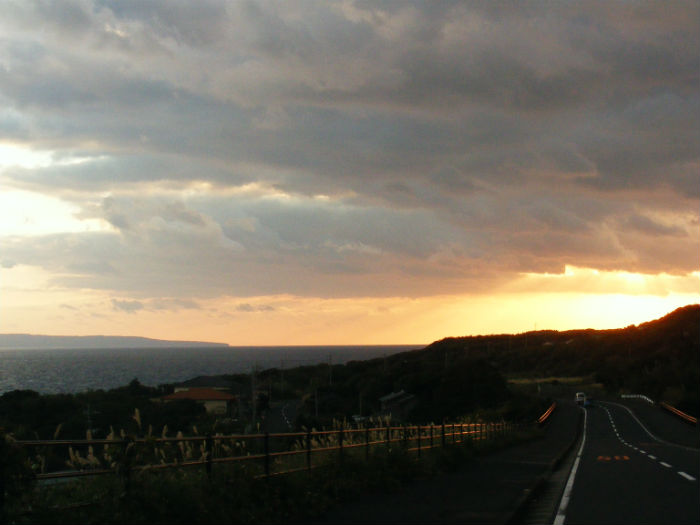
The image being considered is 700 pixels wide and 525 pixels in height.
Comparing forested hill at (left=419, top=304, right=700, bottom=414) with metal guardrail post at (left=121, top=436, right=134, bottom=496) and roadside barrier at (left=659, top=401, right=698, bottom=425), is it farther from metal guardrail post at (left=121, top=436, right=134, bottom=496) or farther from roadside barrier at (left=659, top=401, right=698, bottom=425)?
metal guardrail post at (left=121, top=436, right=134, bottom=496)

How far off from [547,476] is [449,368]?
7635 cm

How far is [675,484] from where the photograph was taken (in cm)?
1767

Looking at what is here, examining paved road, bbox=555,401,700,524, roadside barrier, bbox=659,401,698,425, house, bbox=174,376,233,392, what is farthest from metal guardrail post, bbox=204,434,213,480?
house, bbox=174,376,233,392

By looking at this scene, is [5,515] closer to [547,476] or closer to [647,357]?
[547,476]

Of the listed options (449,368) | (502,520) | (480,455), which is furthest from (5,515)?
(449,368)

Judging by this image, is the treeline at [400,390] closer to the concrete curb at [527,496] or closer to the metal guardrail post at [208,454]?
the metal guardrail post at [208,454]

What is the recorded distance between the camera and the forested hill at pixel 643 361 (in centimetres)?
10125

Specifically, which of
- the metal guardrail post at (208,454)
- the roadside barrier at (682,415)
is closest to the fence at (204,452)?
the metal guardrail post at (208,454)

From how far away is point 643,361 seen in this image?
448 feet

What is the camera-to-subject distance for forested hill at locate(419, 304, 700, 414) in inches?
3986

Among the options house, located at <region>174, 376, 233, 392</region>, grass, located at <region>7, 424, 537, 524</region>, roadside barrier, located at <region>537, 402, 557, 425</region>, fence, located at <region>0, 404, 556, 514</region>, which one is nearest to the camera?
grass, located at <region>7, 424, 537, 524</region>

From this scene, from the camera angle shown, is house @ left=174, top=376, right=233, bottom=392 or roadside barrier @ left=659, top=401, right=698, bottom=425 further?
house @ left=174, top=376, right=233, bottom=392

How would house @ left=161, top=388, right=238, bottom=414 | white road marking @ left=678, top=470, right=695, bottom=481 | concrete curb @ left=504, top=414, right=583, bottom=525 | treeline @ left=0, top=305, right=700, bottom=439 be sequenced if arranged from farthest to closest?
house @ left=161, top=388, right=238, bottom=414 → treeline @ left=0, top=305, right=700, bottom=439 → white road marking @ left=678, top=470, right=695, bottom=481 → concrete curb @ left=504, top=414, right=583, bottom=525

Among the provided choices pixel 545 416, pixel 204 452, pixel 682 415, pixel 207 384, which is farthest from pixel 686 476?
pixel 207 384
